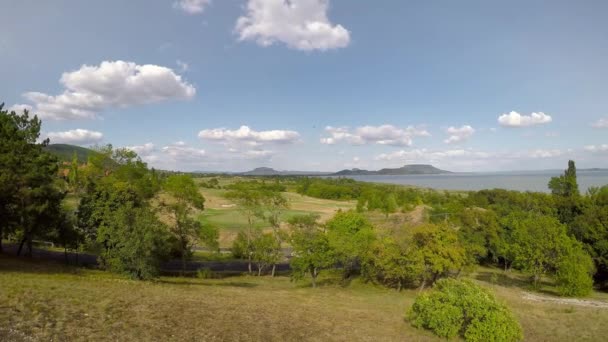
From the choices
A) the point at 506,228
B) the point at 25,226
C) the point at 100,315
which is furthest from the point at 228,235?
the point at 100,315

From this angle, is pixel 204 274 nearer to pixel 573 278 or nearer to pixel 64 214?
pixel 64 214

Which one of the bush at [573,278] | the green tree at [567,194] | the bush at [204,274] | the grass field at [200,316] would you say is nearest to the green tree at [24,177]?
the grass field at [200,316]

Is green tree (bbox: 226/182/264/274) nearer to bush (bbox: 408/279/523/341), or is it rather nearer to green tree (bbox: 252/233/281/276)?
green tree (bbox: 252/233/281/276)

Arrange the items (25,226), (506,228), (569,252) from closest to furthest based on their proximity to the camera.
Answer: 1. (25,226)
2. (569,252)
3. (506,228)

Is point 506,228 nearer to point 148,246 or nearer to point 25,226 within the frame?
point 148,246

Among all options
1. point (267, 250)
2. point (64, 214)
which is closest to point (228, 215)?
point (267, 250)

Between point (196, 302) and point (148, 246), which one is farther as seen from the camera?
point (148, 246)

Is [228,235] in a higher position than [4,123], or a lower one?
lower
